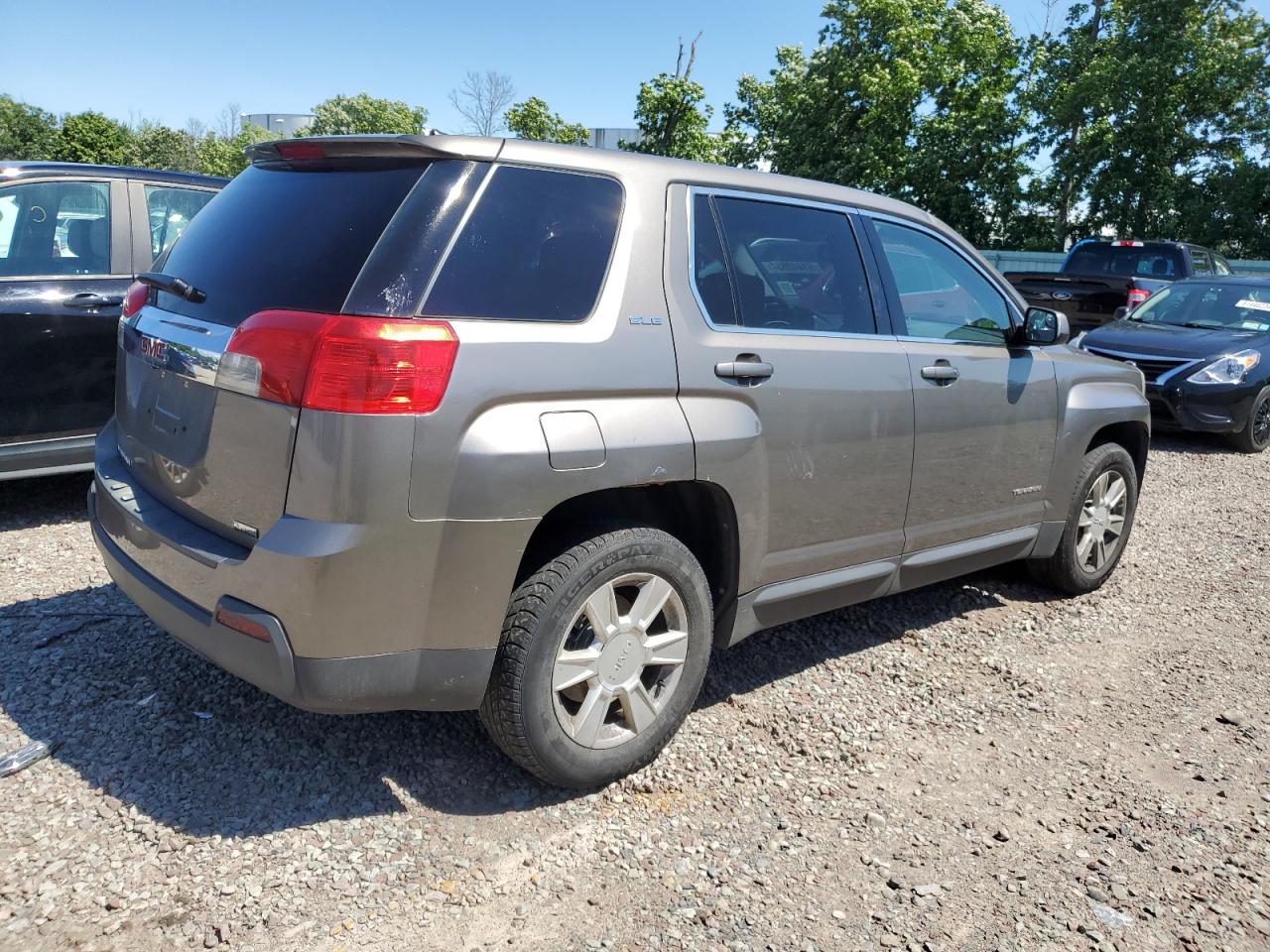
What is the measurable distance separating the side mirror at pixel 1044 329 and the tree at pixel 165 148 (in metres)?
53.2

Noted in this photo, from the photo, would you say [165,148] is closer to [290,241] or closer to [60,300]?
[60,300]

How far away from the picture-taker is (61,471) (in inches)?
200

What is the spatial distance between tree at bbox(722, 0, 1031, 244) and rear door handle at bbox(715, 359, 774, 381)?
30.0 meters

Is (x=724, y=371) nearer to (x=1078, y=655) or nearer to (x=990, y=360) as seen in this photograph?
(x=990, y=360)

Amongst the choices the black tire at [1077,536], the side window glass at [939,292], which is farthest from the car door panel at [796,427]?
the black tire at [1077,536]

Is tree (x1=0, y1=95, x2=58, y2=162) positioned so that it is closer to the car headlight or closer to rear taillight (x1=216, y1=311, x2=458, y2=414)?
the car headlight

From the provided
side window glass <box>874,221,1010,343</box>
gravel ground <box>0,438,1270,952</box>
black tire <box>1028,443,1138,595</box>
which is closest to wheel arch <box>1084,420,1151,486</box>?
black tire <box>1028,443,1138,595</box>

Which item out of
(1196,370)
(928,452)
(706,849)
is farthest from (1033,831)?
(1196,370)

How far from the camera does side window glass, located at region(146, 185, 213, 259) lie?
18.4 feet

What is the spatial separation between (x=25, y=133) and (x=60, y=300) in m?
51.4

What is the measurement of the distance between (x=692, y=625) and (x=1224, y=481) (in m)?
6.95

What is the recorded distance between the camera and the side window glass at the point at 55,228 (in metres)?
5.04

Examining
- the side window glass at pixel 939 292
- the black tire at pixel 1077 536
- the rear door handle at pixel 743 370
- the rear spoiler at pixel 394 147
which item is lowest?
the black tire at pixel 1077 536

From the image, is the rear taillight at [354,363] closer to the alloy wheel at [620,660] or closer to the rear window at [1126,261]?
the alloy wheel at [620,660]
